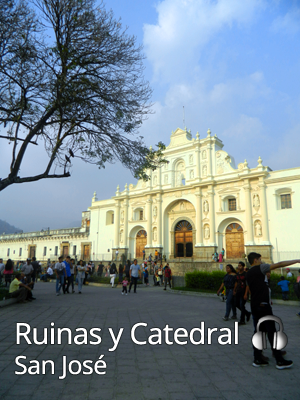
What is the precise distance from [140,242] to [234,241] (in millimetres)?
10945

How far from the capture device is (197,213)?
28109 millimetres

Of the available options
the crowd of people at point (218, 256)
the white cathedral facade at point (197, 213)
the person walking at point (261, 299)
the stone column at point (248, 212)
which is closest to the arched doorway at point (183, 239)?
the white cathedral facade at point (197, 213)

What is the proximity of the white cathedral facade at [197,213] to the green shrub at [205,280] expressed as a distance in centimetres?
1116

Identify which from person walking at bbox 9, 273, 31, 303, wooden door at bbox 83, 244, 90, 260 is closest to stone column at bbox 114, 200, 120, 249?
wooden door at bbox 83, 244, 90, 260

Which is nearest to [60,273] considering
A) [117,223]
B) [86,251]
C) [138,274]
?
[138,274]

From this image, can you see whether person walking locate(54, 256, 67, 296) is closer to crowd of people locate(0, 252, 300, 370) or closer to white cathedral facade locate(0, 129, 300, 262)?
crowd of people locate(0, 252, 300, 370)

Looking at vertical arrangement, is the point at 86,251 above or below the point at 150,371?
above

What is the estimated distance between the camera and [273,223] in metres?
23.9

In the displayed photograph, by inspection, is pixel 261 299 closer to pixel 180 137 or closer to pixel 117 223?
pixel 180 137

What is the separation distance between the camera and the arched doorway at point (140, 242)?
3200cm

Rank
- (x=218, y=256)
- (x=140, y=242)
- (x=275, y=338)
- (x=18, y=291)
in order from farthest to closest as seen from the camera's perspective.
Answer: (x=140, y=242), (x=218, y=256), (x=18, y=291), (x=275, y=338)

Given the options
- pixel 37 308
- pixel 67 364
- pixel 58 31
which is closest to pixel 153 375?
pixel 67 364

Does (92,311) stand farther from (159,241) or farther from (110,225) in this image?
(110,225)

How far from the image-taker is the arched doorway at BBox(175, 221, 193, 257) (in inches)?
1141
